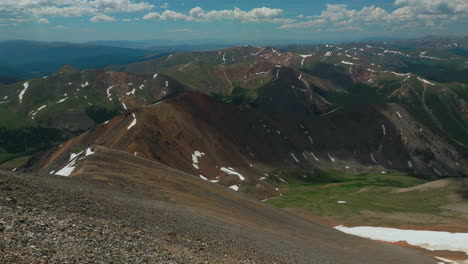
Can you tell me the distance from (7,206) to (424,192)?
529ft

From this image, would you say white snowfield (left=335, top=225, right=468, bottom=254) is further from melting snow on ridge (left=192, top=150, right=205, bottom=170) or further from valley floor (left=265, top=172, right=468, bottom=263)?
melting snow on ridge (left=192, top=150, right=205, bottom=170)

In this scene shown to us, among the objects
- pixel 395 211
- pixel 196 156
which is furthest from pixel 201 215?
pixel 196 156

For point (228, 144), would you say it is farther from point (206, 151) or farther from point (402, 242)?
point (402, 242)

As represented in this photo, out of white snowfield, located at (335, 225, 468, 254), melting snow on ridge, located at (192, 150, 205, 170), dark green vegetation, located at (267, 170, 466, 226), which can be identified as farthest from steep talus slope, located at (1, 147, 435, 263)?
melting snow on ridge, located at (192, 150, 205, 170)

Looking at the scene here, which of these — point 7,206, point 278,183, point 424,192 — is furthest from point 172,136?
point 7,206

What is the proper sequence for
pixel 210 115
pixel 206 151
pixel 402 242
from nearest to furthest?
pixel 402 242
pixel 206 151
pixel 210 115

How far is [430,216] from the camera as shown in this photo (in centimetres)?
11150

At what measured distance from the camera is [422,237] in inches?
3182

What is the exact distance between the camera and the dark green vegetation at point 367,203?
10950cm

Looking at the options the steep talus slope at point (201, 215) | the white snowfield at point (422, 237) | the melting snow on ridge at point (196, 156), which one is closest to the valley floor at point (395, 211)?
the white snowfield at point (422, 237)

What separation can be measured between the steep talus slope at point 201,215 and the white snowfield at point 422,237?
566 inches

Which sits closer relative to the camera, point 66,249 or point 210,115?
point 66,249

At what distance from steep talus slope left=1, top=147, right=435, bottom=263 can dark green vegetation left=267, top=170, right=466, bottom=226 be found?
151ft

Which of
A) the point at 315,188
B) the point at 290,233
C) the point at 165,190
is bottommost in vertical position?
the point at 315,188
